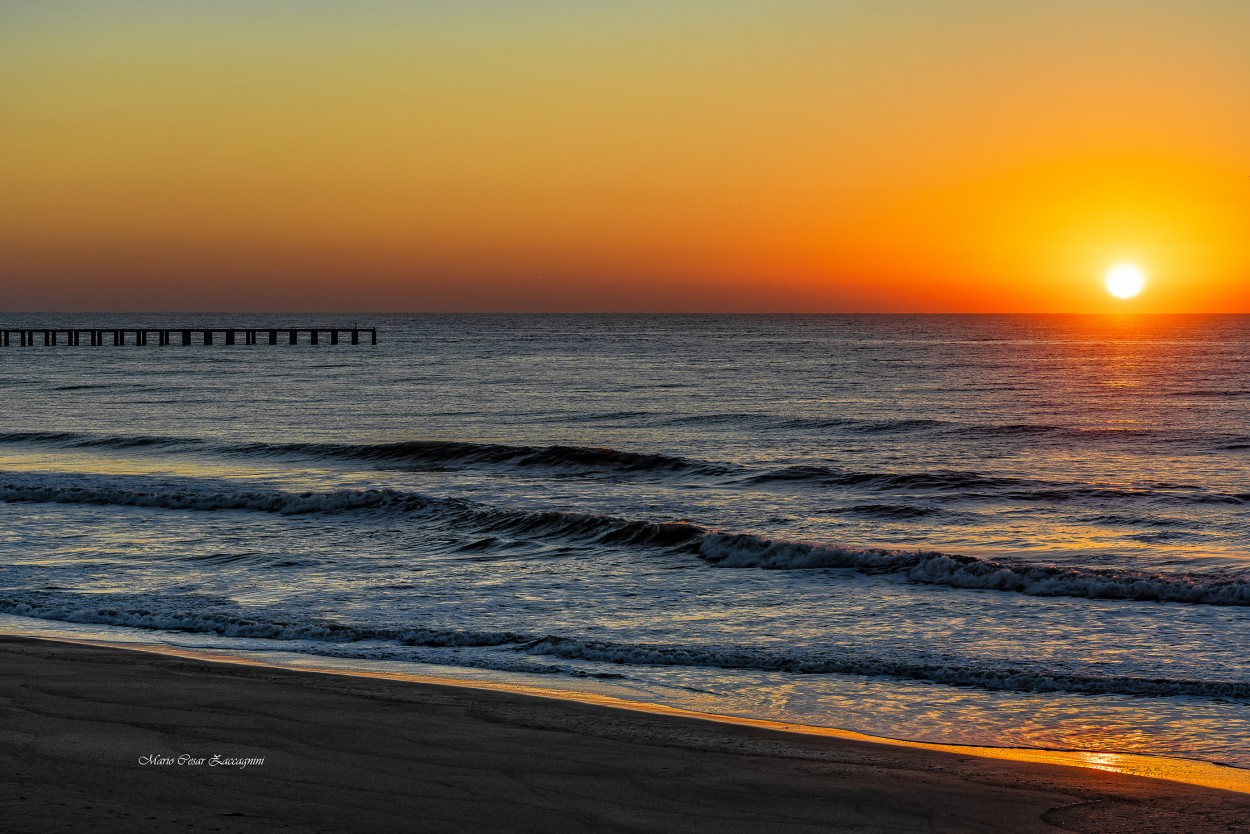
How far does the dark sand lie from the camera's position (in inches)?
240

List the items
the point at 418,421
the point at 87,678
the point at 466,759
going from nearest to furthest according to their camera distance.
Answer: the point at 466,759 → the point at 87,678 → the point at 418,421

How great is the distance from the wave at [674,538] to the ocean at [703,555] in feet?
0.20

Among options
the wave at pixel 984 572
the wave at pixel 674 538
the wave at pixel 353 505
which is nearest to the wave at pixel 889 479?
the wave at pixel 353 505

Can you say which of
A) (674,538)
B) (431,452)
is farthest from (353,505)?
(431,452)

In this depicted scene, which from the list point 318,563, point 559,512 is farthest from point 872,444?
point 318,563

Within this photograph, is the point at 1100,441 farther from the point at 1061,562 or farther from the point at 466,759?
the point at 466,759

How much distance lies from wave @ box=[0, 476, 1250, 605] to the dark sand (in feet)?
24.4

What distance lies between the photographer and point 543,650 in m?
11.4

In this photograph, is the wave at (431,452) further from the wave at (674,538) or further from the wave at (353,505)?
the wave at (674,538)

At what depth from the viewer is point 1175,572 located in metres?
15.8

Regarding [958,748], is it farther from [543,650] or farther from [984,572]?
[984,572]

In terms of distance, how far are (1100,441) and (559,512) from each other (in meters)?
22.0

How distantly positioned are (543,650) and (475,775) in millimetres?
4531

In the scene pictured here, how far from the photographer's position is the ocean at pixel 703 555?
10312 millimetres
